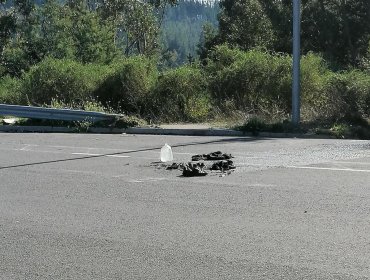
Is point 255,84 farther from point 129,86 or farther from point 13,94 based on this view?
point 13,94

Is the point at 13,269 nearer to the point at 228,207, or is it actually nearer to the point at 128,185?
the point at 228,207

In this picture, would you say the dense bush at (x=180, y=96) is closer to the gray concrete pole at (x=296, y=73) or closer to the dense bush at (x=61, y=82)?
the dense bush at (x=61, y=82)

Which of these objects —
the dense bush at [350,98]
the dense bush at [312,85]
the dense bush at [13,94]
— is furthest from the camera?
the dense bush at [13,94]

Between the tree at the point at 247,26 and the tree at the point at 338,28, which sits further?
the tree at the point at 247,26

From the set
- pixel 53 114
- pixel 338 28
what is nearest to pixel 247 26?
pixel 338 28

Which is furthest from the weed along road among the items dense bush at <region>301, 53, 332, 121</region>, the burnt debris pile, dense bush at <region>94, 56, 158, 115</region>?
dense bush at <region>94, 56, 158, 115</region>

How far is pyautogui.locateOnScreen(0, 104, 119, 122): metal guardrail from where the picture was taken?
75.4 ft

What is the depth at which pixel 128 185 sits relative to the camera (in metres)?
11.5

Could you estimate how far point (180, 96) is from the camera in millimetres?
24469

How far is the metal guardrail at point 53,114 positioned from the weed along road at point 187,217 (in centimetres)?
765

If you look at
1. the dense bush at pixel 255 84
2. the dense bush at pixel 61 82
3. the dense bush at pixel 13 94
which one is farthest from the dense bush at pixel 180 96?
the dense bush at pixel 13 94

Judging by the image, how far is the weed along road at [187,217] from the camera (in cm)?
671

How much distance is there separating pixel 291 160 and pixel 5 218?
6.12m

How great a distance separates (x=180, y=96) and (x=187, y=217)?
621 inches
